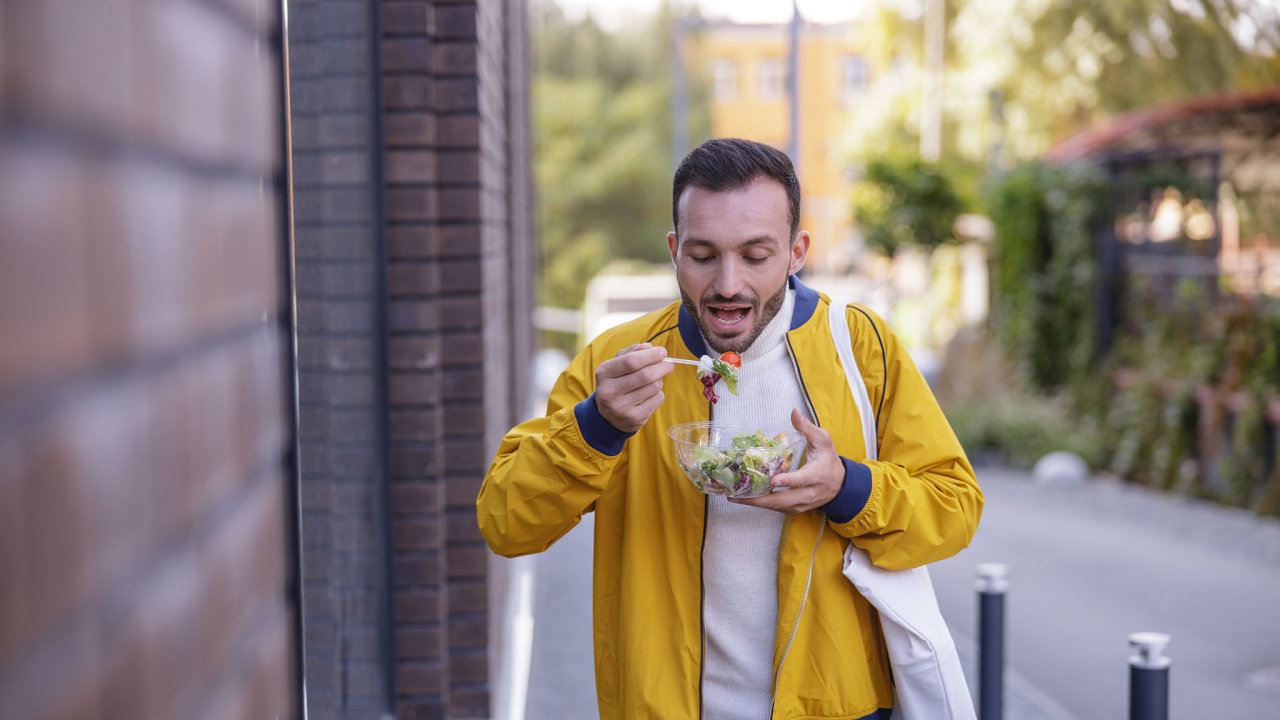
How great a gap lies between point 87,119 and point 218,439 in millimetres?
395

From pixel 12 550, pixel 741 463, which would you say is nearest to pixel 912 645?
pixel 741 463

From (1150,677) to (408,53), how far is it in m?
2.83

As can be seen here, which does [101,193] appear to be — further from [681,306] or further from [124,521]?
[681,306]

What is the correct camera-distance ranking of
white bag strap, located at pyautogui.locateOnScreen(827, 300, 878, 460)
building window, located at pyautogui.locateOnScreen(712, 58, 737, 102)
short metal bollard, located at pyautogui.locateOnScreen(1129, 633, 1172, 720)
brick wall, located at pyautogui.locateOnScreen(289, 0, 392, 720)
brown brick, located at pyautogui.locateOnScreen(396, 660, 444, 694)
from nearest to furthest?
white bag strap, located at pyautogui.locateOnScreen(827, 300, 878, 460) → brick wall, located at pyautogui.locateOnScreen(289, 0, 392, 720) → short metal bollard, located at pyautogui.locateOnScreen(1129, 633, 1172, 720) → brown brick, located at pyautogui.locateOnScreen(396, 660, 444, 694) → building window, located at pyautogui.locateOnScreen(712, 58, 737, 102)

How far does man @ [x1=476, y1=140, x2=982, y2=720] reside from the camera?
6.91 feet

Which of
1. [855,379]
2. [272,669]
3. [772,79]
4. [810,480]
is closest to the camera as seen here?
[272,669]

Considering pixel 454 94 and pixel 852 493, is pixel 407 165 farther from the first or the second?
pixel 852 493

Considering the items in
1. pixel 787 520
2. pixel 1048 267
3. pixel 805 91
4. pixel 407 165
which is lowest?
pixel 787 520

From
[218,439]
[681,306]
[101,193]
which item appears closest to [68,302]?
[101,193]

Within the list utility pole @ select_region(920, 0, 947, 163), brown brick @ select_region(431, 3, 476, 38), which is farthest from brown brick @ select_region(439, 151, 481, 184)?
utility pole @ select_region(920, 0, 947, 163)

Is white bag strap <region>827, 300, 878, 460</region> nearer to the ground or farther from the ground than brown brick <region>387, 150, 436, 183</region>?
nearer to the ground

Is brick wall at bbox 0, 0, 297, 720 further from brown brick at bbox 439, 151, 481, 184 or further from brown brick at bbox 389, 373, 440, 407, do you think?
brown brick at bbox 439, 151, 481, 184

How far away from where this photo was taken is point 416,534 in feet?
11.7

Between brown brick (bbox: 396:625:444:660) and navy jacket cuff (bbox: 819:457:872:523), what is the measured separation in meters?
1.90
